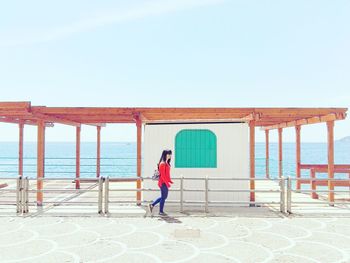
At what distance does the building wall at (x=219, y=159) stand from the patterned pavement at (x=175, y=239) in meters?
1.93

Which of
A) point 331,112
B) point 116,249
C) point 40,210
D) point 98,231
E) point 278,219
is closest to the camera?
point 116,249

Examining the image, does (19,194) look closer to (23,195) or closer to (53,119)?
(23,195)

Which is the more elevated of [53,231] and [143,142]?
[143,142]

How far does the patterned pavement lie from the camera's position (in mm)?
5352

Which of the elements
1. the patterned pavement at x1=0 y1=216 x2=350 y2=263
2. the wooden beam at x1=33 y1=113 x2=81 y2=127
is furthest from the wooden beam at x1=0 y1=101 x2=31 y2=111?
the patterned pavement at x1=0 y1=216 x2=350 y2=263

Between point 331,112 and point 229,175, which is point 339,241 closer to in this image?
point 229,175

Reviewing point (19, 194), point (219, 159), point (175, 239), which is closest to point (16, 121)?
point (19, 194)

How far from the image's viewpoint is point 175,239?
247 inches

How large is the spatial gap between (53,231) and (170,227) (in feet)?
8.34

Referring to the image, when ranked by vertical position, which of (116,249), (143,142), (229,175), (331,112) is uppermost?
(331,112)

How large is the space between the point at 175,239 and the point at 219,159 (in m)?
4.05

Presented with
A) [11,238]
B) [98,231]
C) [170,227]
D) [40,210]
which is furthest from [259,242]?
[40,210]

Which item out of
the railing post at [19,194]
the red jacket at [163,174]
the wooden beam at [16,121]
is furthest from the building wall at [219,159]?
the wooden beam at [16,121]

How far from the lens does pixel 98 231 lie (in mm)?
6812
